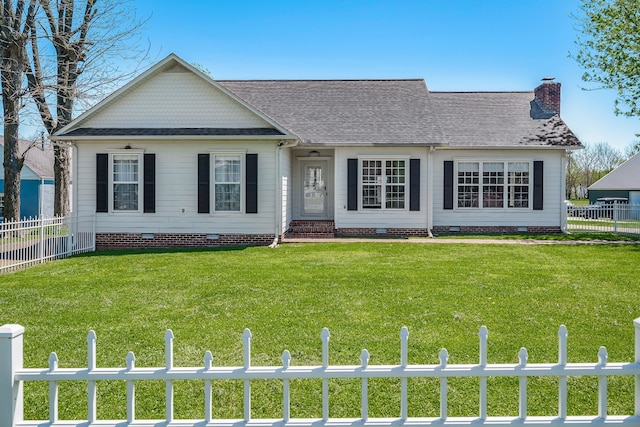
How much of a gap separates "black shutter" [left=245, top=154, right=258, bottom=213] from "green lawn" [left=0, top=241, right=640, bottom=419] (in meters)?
3.23

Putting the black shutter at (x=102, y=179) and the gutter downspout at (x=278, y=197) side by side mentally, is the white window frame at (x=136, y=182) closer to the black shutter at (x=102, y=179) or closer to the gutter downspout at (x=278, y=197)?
the black shutter at (x=102, y=179)

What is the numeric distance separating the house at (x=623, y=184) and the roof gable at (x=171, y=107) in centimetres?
3403

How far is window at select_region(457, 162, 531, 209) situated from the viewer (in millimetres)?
19453

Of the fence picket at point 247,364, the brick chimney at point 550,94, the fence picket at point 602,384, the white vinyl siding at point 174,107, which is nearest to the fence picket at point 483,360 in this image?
the fence picket at point 602,384

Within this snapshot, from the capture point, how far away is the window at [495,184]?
63.8 ft

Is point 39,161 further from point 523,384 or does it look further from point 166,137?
point 523,384

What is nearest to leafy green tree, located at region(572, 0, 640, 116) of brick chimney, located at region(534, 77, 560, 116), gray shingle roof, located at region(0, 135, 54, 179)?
brick chimney, located at region(534, 77, 560, 116)

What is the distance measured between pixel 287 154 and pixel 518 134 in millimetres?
8960

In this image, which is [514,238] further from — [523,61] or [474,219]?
[523,61]

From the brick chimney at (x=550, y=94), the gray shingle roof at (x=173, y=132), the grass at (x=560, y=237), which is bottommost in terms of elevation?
the grass at (x=560, y=237)

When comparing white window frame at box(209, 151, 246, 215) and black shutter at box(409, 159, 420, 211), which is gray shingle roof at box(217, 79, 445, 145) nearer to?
black shutter at box(409, 159, 420, 211)

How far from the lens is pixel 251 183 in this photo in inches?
634

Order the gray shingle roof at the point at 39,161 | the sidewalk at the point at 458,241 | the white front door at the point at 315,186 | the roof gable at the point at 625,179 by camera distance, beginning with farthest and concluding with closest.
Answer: the roof gable at the point at 625,179, the gray shingle roof at the point at 39,161, the white front door at the point at 315,186, the sidewalk at the point at 458,241

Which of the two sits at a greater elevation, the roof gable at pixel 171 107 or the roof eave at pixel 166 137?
the roof gable at pixel 171 107
